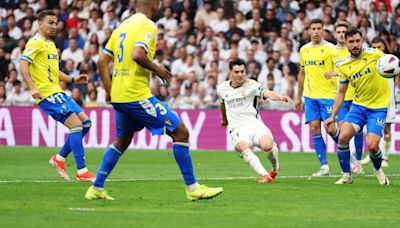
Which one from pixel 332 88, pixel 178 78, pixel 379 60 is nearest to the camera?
pixel 379 60

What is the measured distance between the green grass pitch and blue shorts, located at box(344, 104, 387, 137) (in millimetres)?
862

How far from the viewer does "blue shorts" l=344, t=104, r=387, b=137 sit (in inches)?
602

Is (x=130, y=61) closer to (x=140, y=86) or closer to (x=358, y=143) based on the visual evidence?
(x=140, y=86)

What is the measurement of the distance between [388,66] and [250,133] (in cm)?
281

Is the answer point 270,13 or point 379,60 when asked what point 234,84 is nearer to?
point 379,60

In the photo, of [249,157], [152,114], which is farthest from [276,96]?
[152,114]

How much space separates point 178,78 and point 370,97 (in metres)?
13.1

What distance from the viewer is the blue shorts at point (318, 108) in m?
18.4

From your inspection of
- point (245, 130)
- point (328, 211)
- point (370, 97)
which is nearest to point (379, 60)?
point (370, 97)

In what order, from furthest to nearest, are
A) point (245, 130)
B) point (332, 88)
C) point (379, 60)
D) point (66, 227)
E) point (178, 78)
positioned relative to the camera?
point (178, 78), point (332, 88), point (245, 130), point (379, 60), point (66, 227)

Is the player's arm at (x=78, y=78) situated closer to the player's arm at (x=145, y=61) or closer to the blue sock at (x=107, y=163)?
the blue sock at (x=107, y=163)

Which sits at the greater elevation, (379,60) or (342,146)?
(379,60)

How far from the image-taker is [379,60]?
15.0 meters

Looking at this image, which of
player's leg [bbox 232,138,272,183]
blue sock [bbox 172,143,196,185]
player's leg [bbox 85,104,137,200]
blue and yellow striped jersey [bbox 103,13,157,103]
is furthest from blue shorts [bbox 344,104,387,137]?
blue and yellow striped jersey [bbox 103,13,157,103]
